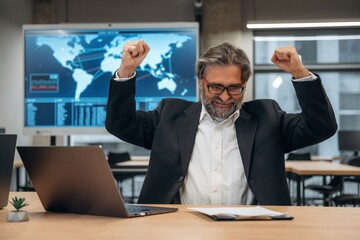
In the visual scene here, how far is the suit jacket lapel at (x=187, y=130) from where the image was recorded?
216 cm

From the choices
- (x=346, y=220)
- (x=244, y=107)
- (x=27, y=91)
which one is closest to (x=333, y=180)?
(x=27, y=91)

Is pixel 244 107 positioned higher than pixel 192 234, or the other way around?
pixel 244 107

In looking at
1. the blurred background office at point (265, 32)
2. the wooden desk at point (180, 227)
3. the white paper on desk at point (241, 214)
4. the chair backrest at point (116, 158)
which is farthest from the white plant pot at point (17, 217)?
the blurred background office at point (265, 32)

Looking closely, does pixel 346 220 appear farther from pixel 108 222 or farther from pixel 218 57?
pixel 218 57

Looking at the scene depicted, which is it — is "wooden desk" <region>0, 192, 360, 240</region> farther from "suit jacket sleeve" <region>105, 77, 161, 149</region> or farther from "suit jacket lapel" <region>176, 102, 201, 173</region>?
"suit jacket sleeve" <region>105, 77, 161, 149</region>

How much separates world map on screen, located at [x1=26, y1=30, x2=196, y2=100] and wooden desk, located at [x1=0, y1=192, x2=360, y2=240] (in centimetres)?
253

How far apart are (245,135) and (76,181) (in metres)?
0.87

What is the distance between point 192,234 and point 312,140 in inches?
43.5

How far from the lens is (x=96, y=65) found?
413 cm

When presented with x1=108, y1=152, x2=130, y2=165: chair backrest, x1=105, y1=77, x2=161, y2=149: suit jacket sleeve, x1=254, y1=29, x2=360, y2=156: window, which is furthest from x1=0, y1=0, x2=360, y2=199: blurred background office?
x1=105, y1=77, x2=161, y2=149: suit jacket sleeve

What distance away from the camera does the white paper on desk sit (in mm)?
1457

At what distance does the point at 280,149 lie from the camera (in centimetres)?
220

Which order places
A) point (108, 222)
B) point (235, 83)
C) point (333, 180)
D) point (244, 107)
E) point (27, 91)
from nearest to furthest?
point (108, 222), point (235, 83), point (244, 107), point (27, 91), point (333, 180)

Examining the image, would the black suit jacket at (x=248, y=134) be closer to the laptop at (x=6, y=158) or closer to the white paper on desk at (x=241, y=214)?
the white paper on desk at (x=241, y=214)
